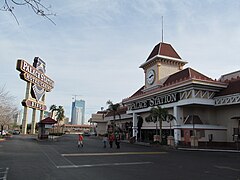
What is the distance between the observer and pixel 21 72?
2117 inches

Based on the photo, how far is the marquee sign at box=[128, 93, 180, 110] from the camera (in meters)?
34.5

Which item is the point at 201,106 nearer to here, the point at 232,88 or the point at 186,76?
the point at 186,76

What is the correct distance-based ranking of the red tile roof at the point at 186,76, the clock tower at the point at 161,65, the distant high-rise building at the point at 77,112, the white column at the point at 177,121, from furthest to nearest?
the distant high-rise building at the point at 77,112 < the clock tower at the point at 161,65 < the red tile roof at the point at 186,76 < the white column at the point at 177,121

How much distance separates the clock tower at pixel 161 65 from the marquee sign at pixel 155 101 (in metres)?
2.79

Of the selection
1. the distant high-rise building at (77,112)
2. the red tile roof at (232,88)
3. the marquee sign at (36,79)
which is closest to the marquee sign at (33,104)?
the marquee sign at (36,79)

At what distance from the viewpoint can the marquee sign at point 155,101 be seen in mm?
34531

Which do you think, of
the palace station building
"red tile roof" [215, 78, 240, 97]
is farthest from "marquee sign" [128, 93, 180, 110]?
"red tile roof" [215, 78, 240, 97]

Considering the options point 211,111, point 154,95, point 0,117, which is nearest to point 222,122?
point 211,111

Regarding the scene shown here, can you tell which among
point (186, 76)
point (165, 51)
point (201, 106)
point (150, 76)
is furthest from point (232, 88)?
point (165, 51)

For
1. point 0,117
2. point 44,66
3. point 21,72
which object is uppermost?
point 44,66

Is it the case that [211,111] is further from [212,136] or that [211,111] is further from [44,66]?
[44,66]

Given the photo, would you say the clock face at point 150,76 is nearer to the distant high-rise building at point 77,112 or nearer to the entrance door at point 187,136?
the entrance door at point 187,136

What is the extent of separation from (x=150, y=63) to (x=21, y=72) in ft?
94.2

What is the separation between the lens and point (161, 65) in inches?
1672
